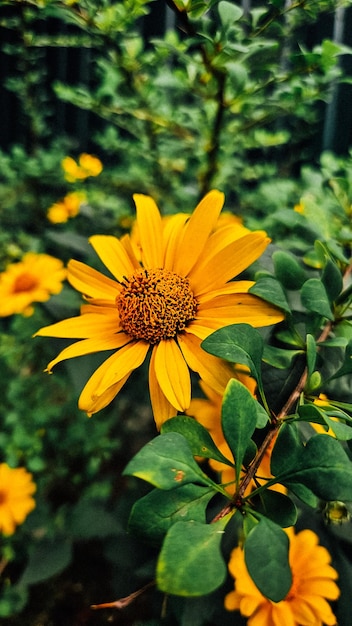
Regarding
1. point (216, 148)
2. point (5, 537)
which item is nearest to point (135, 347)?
point (216, 148)

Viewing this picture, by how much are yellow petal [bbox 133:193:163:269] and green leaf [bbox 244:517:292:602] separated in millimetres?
279

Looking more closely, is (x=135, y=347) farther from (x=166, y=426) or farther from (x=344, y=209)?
(x=344, y=209)

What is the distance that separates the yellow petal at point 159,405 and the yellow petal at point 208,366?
3 cm

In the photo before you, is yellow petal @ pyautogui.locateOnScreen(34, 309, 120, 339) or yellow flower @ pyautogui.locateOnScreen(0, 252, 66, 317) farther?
yellow flower @ pyautogui.locateOnScreen(0, 252, 66, 317)

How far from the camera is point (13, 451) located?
38.9 inches

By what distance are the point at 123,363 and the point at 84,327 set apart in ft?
0.21

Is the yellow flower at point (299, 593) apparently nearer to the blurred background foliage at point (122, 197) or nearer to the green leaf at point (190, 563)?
the blurred background foliage at point (122, 197)

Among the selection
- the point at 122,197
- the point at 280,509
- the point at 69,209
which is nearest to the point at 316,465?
the point at 280,509

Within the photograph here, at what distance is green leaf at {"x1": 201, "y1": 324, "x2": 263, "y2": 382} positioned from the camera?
1.08 feet

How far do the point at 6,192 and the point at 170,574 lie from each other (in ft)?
4.09

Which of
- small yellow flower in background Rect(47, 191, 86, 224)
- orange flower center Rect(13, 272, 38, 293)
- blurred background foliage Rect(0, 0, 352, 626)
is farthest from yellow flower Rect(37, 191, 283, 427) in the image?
small yellow flower in background Rect(47, 191, 86, 224)

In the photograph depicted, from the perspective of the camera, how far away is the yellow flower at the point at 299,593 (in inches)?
20.5

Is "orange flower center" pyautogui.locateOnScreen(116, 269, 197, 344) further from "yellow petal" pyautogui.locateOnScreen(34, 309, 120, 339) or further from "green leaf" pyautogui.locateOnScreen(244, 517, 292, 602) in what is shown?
"green leaf" pyautogui.locateOnScreen(244, 517, 292, 602)

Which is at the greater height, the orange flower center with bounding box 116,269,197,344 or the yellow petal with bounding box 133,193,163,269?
the yellow petal with bounding box 133,193,163,269
